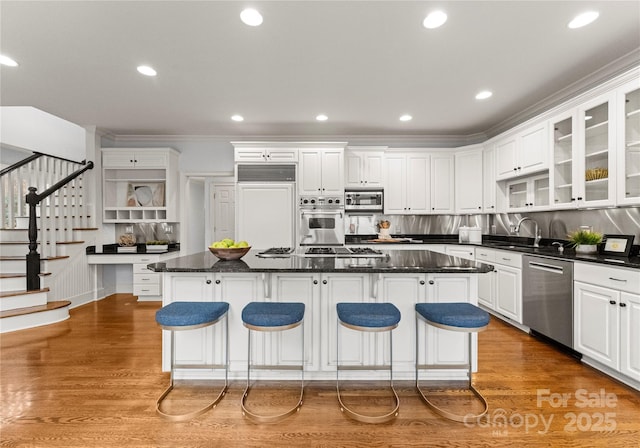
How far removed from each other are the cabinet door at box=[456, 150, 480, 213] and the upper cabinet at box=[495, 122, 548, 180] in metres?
0.40

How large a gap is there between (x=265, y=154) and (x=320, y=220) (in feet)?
4.43

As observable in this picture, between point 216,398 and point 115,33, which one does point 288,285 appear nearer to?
point 216,398

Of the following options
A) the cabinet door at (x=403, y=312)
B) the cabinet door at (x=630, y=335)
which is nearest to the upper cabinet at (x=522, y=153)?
the cabinet door at (x=630, y=335)

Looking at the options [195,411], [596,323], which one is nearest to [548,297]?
[596,323]

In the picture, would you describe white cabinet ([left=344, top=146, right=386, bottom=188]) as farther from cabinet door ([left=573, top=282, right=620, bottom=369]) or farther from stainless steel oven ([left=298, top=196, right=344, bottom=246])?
cabinet door ([left=573, top=282, right=620, bottom=369])

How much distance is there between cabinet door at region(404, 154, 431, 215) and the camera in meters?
4.89

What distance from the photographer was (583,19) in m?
2.18

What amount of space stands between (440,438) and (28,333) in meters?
4.19

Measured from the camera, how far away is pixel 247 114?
13.3 ft

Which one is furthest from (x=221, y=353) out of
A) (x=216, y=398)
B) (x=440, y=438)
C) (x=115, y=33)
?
(x=115, y=33)

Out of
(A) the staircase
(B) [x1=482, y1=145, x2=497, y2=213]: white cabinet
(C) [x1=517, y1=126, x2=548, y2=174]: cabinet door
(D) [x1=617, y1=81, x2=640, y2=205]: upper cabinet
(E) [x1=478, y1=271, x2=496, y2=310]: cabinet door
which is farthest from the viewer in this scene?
(B) [x1=482, y1=145, x2=497, y2=213]: white cabinet

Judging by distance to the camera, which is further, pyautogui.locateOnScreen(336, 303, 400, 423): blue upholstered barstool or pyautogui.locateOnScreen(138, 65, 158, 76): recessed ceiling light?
pyautogui.locateOnScreen(138, 65, 158, 76): recessed ceiling light

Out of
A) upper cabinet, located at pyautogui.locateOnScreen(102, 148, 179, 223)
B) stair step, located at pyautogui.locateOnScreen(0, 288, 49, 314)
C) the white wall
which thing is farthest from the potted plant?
the white wall

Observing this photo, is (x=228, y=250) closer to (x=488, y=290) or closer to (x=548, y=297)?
(x=548, y=297)
